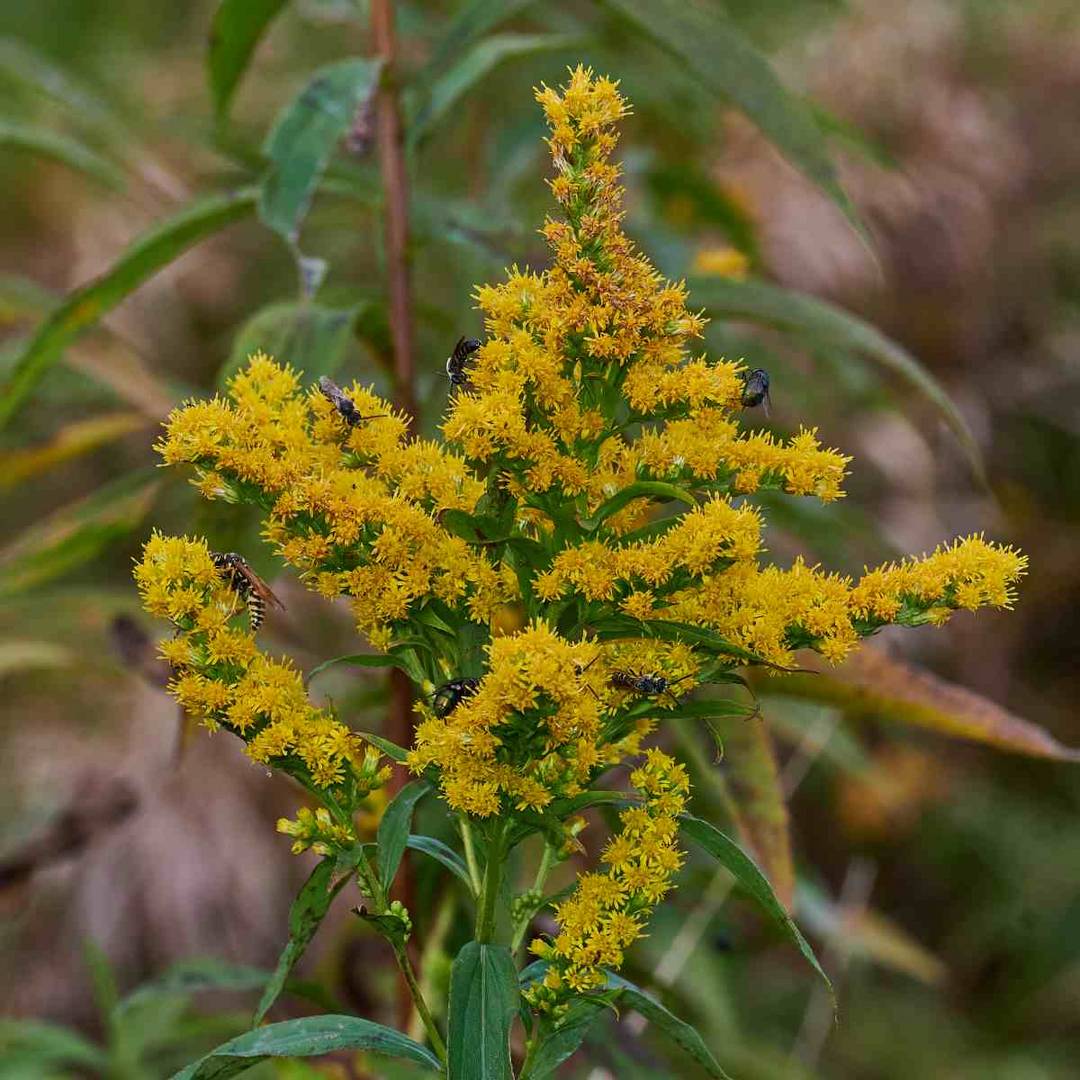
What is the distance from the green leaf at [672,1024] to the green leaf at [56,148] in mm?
1485

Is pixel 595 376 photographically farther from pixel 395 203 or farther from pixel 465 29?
pixel 465 29

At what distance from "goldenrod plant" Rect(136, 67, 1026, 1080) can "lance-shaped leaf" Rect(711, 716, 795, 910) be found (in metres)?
0.55

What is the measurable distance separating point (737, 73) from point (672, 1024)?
105cm

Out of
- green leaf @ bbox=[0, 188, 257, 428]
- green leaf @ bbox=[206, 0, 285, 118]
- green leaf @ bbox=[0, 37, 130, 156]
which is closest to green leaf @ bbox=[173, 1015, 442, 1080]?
green leaf @ bbox=[0, 188, 257, 428]

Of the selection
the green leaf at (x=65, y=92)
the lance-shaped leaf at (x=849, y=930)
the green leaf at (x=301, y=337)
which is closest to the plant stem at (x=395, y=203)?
the green leaf at (x=301, y=337)

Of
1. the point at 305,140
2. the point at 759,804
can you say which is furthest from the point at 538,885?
the point at 305,140

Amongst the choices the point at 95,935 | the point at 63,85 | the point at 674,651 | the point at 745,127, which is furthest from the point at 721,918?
the point at 745,127

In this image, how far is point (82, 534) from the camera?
1911 millimetres

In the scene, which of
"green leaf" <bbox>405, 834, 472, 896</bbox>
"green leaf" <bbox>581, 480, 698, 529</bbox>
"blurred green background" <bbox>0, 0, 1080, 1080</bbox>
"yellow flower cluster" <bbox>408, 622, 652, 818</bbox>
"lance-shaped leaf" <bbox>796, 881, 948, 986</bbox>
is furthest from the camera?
"lance-shaped leaf" <bbox>796, 881, 948, 986</bbox>

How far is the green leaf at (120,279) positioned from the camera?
5.41 feet

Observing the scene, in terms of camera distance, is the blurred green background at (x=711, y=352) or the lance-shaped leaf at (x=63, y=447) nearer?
the blurred green background at (x=711, y=352)

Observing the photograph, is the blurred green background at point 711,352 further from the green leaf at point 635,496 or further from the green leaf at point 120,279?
the green leaf at point 635,496

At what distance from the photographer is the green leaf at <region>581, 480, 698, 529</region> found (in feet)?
3.06

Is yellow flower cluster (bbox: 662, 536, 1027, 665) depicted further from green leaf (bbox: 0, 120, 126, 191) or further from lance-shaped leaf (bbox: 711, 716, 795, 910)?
green leaf (bbox: 0, 120, 126, 191)
